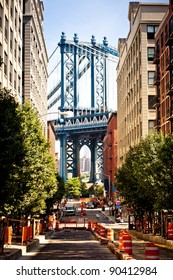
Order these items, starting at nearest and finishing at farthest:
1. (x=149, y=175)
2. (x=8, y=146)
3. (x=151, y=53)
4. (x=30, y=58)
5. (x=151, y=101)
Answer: (x=8, y=146)
(x=149, y=175)
(x=30, y=58)
(x=151, y=101)
(x=151, y=53)

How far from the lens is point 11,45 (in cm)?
4797

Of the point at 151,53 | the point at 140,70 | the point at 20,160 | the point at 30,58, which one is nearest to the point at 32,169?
the point at 20,160

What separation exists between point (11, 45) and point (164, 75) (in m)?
25.7

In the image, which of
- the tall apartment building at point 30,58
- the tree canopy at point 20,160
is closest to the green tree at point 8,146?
the tree canopy at point 20,160

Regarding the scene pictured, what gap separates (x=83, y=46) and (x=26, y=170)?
36.1 feet

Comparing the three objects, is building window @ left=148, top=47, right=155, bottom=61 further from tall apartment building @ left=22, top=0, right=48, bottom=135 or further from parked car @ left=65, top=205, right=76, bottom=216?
parked car @ left=65, top=205, right=76, bottom=216

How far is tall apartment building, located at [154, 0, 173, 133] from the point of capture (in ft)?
209

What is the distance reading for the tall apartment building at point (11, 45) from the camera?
144ft

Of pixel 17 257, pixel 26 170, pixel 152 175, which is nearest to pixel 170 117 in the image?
pixel 152 175

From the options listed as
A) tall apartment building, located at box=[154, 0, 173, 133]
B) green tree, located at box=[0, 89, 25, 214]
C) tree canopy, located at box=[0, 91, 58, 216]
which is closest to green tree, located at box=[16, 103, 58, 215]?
tree canopy, located at box=[0, 91, 58, 216]

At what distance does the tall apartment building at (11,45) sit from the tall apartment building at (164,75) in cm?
1703

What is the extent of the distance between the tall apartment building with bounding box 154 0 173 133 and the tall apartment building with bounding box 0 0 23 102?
55.9 feet

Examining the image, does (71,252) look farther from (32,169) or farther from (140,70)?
(140,70)
